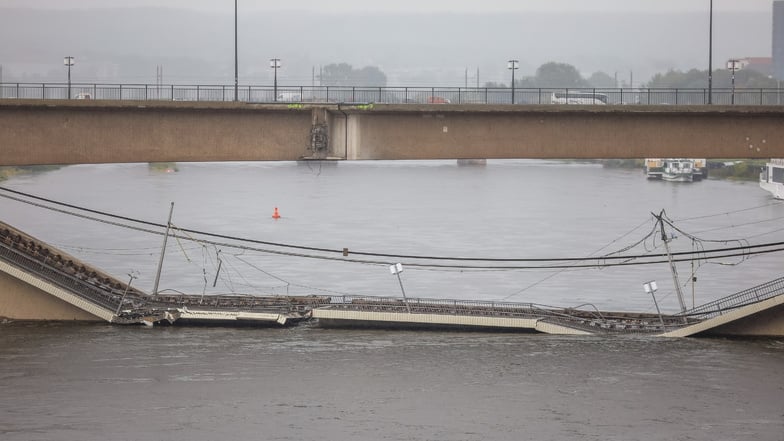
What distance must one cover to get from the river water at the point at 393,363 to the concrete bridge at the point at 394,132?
718 centimetres

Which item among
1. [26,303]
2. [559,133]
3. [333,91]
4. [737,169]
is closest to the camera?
[559,133]

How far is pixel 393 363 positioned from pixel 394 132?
30.5ft

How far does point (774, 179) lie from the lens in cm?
12150

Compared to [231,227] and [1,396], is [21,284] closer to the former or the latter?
[1,396]

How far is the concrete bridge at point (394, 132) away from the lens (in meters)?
46.5

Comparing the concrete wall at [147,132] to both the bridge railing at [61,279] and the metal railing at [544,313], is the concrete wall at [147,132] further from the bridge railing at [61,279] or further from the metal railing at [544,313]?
the metal railing at [544,313]

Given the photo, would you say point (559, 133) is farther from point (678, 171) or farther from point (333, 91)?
point (678, 171)

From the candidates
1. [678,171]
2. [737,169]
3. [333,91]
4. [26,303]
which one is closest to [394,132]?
[333,91]

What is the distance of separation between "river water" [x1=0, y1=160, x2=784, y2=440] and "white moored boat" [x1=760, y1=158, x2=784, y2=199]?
32.9m

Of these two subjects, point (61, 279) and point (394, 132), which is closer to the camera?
point (394, 132)

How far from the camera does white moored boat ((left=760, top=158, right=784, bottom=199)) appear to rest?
116562 millimetres

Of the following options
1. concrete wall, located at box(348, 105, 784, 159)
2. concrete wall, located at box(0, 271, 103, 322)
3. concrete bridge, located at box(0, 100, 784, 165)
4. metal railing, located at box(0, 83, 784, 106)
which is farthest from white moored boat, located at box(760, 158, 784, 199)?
concrete wall, located at box(0, 271, 103, 322)

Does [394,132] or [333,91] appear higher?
[333,91]

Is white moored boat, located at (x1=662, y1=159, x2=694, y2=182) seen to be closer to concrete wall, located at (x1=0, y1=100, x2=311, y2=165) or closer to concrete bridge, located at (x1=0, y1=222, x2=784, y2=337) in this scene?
concrete bridge, located at (x1=0, y1=222, x2=784, y2=337)
